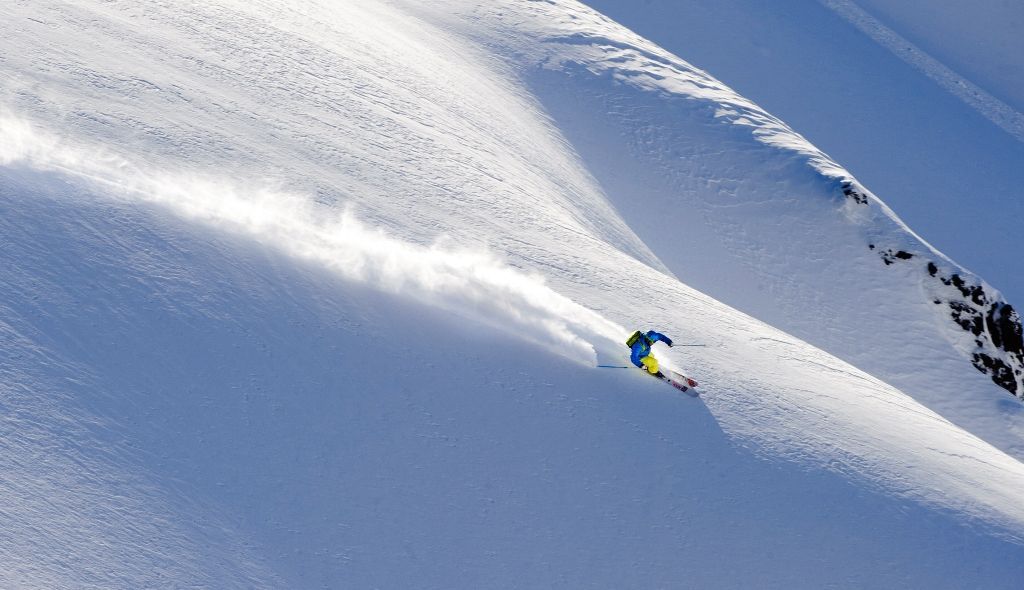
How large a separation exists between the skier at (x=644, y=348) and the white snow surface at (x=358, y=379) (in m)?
0.25

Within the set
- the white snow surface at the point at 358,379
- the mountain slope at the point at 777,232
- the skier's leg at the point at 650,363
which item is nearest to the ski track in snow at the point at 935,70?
the mountain slope at the point at 777,232

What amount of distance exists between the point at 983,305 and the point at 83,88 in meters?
16.1

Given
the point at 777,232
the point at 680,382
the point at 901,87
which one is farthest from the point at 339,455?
the point at 901,87

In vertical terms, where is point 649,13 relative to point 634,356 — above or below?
above

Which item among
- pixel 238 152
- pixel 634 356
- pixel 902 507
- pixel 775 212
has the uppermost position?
pixel 775 212

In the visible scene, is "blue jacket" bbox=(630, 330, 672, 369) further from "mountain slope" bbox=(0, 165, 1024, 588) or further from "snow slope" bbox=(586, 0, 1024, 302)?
"snow slope" bbox=(586, 0, 1024, 302)

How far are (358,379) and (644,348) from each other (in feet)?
10.0

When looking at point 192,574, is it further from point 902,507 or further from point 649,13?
point 649,13

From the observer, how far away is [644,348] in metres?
9.39

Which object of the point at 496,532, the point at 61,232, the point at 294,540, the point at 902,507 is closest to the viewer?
the point at 294,540

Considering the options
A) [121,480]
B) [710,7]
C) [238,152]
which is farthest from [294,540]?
Answer: [710,7]

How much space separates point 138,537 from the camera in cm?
647

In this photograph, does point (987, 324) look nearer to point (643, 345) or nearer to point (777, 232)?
point (777, 232)

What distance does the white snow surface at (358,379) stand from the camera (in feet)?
23.0
